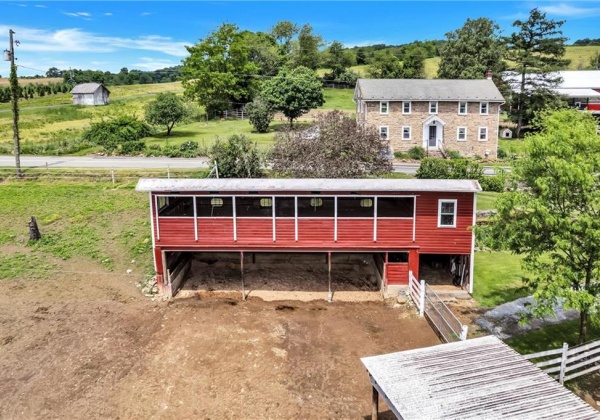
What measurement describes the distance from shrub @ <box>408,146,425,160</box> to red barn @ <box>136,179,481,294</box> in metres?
25.8

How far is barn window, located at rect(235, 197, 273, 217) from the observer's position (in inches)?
882

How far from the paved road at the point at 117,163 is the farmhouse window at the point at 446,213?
1816 cm

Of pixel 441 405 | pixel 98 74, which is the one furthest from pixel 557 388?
pixel 98 74

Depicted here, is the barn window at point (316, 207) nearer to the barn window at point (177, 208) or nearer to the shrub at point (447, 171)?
the barn window at point (177, 208)

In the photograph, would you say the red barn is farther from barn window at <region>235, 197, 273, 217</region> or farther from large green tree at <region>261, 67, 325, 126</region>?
large green tree at <region>261, 67, 325, 126</region>

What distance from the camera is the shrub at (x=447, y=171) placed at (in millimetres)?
34469

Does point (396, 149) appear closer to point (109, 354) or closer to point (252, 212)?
point (252, 212)

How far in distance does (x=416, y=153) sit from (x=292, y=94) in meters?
20.3

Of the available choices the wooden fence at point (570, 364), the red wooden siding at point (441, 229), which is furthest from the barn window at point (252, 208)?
the wooden fence at point (570, 364)

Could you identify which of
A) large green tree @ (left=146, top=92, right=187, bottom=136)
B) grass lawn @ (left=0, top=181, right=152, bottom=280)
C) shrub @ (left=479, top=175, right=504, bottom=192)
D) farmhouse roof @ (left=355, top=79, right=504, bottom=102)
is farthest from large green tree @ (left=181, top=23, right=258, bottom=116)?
shrub @ (left=479, top=175, right=504, bottom=192)

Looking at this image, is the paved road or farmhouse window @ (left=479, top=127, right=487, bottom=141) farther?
farmhouse window @ (left=479, top=127, right=487, bottom=141)

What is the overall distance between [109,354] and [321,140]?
18.8 meters

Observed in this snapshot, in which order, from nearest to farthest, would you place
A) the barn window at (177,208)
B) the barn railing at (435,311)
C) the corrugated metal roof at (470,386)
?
the corrugated metal roof at (470,386) → the barn railing at (435,311) → the barn window at (177,208)

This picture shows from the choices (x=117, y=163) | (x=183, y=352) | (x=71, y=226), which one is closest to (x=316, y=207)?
(x=183, y=352)
